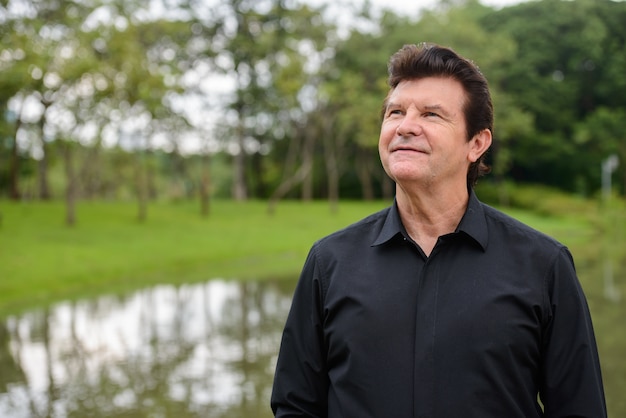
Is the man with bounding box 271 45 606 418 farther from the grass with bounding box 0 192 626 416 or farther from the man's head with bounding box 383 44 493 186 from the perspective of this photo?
the grass with bounding box 0 192 626 416

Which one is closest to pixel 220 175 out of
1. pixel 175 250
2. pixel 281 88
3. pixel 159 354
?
pixel 281 88

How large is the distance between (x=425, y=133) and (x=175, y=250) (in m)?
18.1

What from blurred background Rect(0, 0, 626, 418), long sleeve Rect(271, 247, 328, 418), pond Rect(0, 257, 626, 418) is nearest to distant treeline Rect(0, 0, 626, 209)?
blurred background Rect(0, 0, 626, 418)

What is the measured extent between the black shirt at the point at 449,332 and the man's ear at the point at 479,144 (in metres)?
0.15

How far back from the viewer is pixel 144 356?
864 centimetres

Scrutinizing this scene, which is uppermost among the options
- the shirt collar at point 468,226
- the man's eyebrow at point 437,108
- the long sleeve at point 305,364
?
the man's eyebrow at point 437,108

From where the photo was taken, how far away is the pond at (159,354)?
6629mm

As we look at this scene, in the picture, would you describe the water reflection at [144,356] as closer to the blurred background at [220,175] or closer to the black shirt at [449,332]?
the blurred background at [220,175]

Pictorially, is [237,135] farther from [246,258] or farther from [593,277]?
[593,277]

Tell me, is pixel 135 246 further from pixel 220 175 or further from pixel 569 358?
pixel 220 175

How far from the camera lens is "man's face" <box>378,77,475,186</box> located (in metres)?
2.13

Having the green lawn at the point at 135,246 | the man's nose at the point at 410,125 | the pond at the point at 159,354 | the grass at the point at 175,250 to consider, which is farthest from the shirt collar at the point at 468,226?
the green lawn at the point at 135,246

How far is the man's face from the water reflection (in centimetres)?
439

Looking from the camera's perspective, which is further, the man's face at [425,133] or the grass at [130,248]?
the grass at [130,248]
